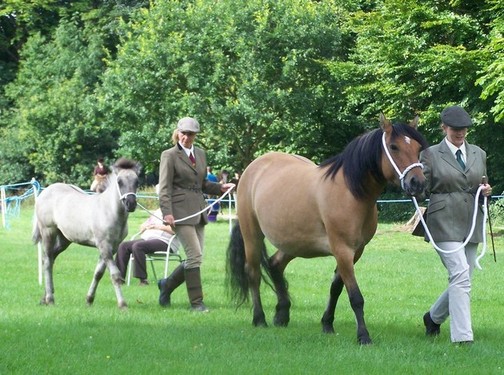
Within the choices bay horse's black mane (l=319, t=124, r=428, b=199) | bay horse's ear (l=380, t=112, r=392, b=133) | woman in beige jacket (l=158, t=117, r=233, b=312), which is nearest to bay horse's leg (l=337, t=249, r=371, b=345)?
bay horse's black mane (l=319, t=124, r=428, b=199)

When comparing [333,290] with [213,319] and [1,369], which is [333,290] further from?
[1,369]

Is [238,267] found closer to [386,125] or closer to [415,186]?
[386,125]

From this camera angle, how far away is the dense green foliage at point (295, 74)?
29625 mm

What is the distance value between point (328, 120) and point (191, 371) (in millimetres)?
31047

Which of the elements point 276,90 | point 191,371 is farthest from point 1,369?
point 276,90

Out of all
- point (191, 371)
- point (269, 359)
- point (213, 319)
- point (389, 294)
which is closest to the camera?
point (191, 371)

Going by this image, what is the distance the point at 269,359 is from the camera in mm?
8203

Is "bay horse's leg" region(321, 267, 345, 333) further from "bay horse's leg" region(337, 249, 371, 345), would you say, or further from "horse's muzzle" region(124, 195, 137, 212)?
"horse's muzzle" region(124, 195, 137, 212)

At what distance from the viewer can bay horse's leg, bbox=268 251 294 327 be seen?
34.9ft

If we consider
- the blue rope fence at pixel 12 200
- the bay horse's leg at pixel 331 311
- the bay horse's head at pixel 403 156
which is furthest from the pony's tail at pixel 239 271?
the blue rope fence at pixel 12 200

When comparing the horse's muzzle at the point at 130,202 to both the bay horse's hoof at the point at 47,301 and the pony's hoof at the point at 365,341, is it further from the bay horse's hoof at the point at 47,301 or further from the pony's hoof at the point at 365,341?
the pony's hoof at the point at 365,341

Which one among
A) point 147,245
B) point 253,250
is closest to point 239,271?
point 253,250

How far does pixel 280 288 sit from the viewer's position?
1093 cm

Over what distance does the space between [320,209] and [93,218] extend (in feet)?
11.4
